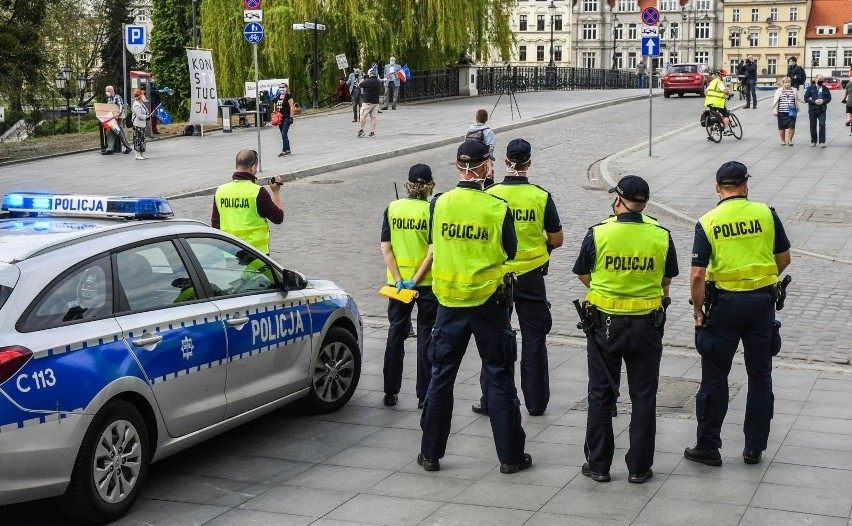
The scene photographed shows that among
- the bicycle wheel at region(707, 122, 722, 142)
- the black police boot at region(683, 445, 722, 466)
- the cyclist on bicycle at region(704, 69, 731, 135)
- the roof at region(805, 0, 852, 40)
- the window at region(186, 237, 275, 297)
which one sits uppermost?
the roof at region(805, 0, 852, 40)

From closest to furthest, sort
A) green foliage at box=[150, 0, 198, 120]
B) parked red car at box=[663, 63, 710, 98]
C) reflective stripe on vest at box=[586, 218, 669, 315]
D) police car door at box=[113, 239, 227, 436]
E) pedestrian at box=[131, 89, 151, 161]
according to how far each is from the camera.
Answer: police car door at box=[113, 239, 227, 436], reflective stripe on vest at box=[586, 218, 669, 315], pedestrian at box=[131, 89, 151, 161], parked red car at box=[663, 63, 710, 98], green foliage at box=[150, 0, 198, 120]

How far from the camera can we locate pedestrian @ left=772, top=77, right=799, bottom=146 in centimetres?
2700

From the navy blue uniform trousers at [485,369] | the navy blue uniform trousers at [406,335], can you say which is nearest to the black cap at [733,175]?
the navy blue uniform trousers at [485,369]

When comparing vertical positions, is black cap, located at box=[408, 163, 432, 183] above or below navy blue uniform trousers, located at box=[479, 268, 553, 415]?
above

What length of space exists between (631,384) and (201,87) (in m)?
26.4

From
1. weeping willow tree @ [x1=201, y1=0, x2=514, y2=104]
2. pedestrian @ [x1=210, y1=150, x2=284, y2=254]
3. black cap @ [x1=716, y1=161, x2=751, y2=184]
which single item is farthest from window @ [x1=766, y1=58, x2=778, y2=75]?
black cap @ [x1=716, y1=161, x2=751, y2=184]

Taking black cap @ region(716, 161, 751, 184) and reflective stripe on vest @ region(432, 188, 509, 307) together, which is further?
black cap @ region(716, 161, 751, 184)

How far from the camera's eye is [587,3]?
141 metres

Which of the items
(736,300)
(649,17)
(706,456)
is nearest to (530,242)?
(736,300)

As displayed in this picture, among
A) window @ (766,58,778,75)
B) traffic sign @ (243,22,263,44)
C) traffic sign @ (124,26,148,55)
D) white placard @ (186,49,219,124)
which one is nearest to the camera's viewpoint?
traffic sign @ (243,22,263,44)

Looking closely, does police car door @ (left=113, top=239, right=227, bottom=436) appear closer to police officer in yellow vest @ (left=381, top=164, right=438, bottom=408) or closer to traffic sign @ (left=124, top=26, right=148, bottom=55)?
police officer in yellow vest @ (left=381, top=164, right=438, bottom=408)

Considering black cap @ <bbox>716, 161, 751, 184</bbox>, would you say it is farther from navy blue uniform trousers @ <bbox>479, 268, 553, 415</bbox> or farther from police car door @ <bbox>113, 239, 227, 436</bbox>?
police car door @ <bbox>113, 239, 227, 436</bbox>

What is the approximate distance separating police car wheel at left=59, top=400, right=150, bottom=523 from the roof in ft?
477

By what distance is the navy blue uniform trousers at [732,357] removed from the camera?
7125 millimetres
